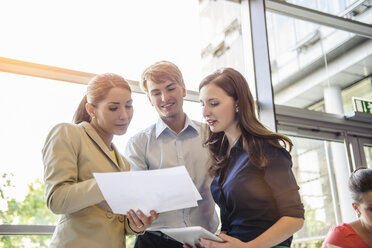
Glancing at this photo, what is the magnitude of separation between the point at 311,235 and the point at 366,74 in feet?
6.52

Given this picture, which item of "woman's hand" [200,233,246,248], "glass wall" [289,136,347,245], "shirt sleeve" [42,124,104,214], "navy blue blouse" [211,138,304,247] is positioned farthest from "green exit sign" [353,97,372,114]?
"shirt sleeve" [42,124,104,214]

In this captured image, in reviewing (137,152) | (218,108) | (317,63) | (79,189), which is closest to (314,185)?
(317,63)

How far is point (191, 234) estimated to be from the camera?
1.51 meters

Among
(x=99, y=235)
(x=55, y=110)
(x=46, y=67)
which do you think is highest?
(x=46, y=67)

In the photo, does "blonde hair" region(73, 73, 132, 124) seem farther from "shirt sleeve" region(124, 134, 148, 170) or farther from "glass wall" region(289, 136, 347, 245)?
"glass wall" region(289, 136, 347, 245)

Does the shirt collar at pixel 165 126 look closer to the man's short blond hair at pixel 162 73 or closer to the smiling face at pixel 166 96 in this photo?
the smiling face at pixel 166 96

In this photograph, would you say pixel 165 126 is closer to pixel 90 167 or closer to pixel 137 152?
pixel 137 152

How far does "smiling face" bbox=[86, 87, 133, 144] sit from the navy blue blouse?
539 mm

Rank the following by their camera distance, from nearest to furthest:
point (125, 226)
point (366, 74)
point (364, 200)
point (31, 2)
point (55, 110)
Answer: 1. point (125, 226)
2. point (364, 200)
3. point (55, 110)
4. point (31, 2)
5. point (366, 74)

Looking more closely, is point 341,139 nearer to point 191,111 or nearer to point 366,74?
point 366,74

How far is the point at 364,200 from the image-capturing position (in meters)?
2.34

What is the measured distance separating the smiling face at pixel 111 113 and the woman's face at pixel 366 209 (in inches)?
57.4

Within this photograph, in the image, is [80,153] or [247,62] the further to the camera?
[247,62]

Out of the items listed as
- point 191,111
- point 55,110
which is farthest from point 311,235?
point 55,110
